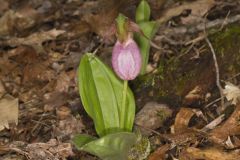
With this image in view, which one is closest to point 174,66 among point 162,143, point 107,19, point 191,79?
point 191,79

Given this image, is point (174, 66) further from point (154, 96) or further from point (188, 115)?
point (188, 115)

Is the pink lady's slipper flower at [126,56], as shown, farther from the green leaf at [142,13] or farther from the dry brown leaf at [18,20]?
the dry brown leaf at [18,20]

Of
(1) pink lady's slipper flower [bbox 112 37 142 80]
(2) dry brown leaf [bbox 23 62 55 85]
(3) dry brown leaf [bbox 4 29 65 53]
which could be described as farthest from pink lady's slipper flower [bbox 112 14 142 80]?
(3) dry brown leaf [bbox 4 29 65 53]

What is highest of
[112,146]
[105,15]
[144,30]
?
[144,30]

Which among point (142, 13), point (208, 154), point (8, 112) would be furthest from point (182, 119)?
point (8, 112)

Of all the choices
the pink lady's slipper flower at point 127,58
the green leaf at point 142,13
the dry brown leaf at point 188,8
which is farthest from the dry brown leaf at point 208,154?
the dry brown leaf at point 188,8

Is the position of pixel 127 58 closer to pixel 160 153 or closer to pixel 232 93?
pixel 160 153

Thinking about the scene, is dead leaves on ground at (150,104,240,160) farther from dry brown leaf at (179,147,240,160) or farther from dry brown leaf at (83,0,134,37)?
dry brown leaf at (83,0,134,37)
